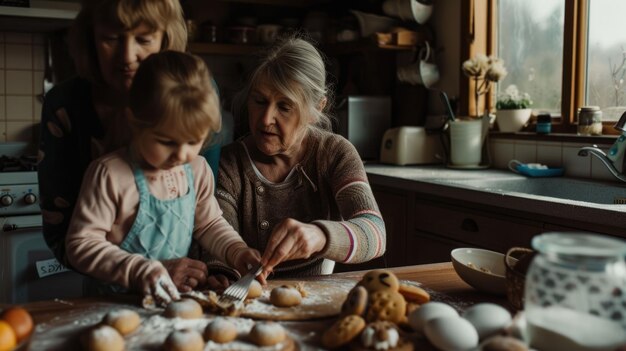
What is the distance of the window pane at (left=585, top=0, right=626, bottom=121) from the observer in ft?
8.45

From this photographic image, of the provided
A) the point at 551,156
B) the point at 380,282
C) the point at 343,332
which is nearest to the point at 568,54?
the point at 551,156

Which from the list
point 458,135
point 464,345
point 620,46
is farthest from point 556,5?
point 464,345

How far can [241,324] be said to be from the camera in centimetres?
95

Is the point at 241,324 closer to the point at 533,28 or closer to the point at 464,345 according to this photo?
Answer: the point at 464,345

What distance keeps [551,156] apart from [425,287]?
5.92ft

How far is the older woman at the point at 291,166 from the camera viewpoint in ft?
4.82

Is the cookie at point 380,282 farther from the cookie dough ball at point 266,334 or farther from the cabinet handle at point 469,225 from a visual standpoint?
the cabinet handle at point 469,225

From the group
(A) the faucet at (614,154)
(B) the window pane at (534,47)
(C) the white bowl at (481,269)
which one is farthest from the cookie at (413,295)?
(B) the window pane at (534,47)

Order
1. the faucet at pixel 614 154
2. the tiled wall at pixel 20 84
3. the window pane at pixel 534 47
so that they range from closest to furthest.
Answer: the faucet at pixel 614 154 < the window pane at pixel 534 47 < the tiled wall at pixel 20 84

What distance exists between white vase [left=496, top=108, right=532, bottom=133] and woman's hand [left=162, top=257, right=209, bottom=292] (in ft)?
Answer: 7.11

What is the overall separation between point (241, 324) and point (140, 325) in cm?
14

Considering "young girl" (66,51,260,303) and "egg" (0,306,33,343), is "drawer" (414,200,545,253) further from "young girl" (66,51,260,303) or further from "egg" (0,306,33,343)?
"egg" (0,306,33,343)

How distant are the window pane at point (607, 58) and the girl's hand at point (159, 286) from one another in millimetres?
2153

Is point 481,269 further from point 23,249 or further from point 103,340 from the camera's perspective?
point 23,249
